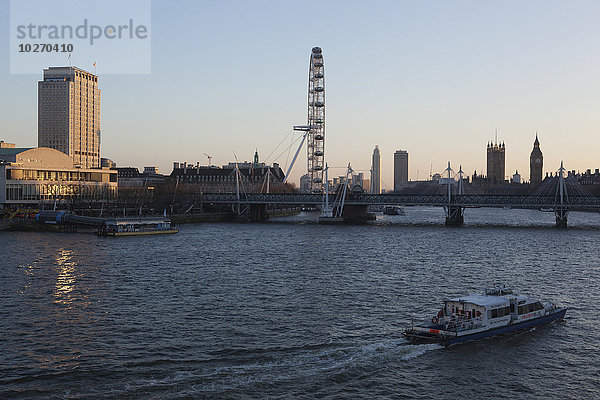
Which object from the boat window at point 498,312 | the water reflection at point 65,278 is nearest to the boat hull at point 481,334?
the boat window at point 498,312

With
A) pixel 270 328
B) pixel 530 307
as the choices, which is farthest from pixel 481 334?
pixel 270 328

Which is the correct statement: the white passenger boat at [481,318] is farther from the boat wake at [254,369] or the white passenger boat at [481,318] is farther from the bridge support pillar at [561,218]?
the bridge support pillar at [561,218]

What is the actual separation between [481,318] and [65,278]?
1285 inches

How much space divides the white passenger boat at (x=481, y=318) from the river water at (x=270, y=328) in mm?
583

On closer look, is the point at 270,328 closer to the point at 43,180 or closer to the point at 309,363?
the point at 309,363

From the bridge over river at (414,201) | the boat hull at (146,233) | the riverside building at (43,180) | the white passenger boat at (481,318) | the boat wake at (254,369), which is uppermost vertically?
the riverside building at (43,180)

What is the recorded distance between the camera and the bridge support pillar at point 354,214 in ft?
460

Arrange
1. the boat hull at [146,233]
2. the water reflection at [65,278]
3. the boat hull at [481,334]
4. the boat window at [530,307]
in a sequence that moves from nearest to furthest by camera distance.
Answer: the boat hull at [481,334] < the boat window at [530,307] < the water reflection at [65,278] < the boat hull at [146,233]

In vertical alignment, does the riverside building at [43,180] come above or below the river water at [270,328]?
above

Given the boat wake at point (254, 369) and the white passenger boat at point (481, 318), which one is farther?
the white passenger boat at point (481, 318)

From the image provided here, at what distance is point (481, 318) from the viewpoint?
31.6m

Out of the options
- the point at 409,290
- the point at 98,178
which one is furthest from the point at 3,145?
the point at 409,290

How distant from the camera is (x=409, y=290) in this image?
45719 mm

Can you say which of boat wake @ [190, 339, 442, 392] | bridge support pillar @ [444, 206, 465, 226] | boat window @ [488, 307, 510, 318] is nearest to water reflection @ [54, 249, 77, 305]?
boat wake @ [190, 339, 442, 392]
